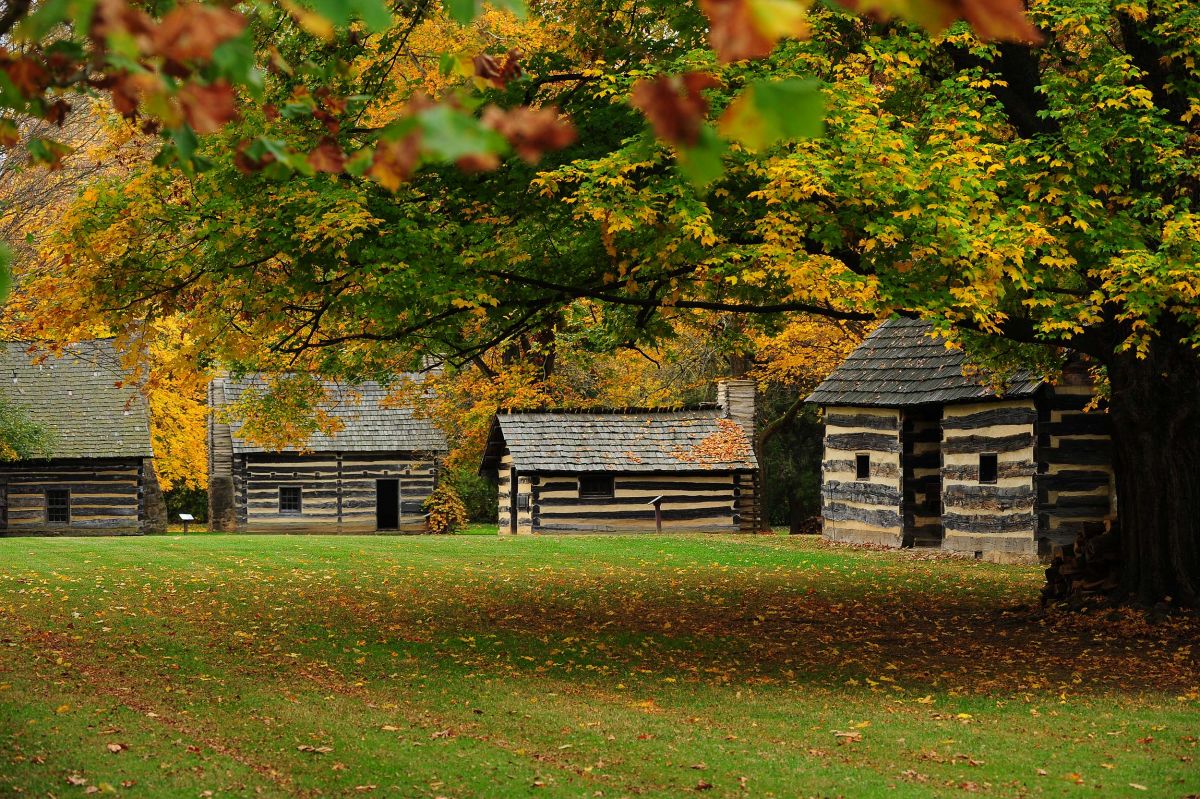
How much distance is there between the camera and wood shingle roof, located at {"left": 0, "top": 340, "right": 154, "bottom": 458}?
127 feet

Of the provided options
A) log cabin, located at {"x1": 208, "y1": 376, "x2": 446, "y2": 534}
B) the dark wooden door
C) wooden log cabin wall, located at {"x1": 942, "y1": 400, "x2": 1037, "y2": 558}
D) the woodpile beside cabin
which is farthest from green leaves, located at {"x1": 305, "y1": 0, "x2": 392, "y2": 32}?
log cabin, located at {"x1": 208, "y1": 376, "x2": 446, "y2": 534}

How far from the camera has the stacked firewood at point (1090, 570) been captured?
15175mm

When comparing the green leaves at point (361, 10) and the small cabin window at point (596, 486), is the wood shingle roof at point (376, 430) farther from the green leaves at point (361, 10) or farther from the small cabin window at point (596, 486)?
the green leaves at point (361, 10)

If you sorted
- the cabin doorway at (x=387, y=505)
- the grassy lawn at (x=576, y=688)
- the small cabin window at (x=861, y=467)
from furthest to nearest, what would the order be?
the cabin doorway at (x=387, y=505) → the small cabin window at (x=861, y=467) → the grassy lawn at (x=576, y=688)

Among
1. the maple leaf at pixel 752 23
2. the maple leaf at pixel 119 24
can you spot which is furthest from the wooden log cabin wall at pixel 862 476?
the maple leaf at pixel 752 23

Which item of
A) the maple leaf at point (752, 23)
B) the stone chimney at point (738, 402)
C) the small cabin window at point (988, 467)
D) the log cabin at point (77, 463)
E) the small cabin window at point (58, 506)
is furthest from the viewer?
the small cabin window at point (58, 506)

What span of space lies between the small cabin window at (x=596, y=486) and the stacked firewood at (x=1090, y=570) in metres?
18.8

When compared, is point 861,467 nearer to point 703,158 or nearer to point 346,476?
point 346,476

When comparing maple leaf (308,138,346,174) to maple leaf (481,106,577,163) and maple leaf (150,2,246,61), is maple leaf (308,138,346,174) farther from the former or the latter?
maple leaf (150,2,246,61)

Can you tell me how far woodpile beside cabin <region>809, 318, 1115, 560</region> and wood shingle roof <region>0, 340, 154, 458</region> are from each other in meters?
21.3

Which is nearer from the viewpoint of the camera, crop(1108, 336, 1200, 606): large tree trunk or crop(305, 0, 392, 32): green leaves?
crop(305, 0, 392, 32): green leaves

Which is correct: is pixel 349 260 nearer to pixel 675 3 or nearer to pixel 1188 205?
pixel 675 3

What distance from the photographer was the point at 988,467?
24.5 m

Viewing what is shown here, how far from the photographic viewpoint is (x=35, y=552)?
2325 centimetres
